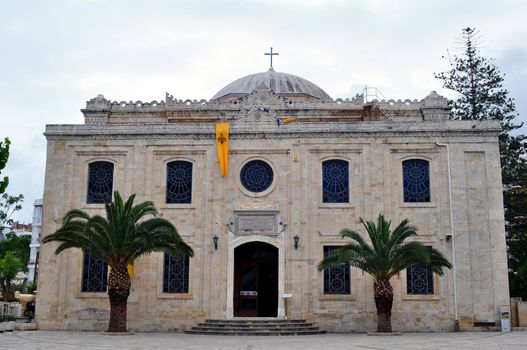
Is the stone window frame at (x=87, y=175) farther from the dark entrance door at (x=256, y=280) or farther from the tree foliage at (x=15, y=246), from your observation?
the tree foliage at (x=15, y=246)

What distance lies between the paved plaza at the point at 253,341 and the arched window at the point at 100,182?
17.7 feet

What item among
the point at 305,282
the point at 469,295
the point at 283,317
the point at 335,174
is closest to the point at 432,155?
the point at 335,174

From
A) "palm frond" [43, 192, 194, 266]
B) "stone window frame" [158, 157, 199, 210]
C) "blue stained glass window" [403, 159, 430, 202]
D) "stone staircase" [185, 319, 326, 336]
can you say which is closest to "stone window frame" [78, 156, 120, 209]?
"stone window frame" [158, 157, 199, 210]

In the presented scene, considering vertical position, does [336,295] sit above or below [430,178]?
below

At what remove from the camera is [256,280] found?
23219 millimetres

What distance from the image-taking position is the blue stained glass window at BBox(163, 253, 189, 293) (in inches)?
886

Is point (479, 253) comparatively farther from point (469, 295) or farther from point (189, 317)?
point (189, 317)

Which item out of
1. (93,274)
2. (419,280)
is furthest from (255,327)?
(93,274)

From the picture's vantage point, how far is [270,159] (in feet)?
76.5

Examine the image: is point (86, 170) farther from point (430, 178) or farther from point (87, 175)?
point (430, 178)

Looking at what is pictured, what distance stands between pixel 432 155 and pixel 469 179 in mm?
1630

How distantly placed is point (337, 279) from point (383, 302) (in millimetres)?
2507

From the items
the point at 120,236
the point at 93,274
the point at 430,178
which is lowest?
the point at 93,274

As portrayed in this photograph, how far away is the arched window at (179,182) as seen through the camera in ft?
76.2
